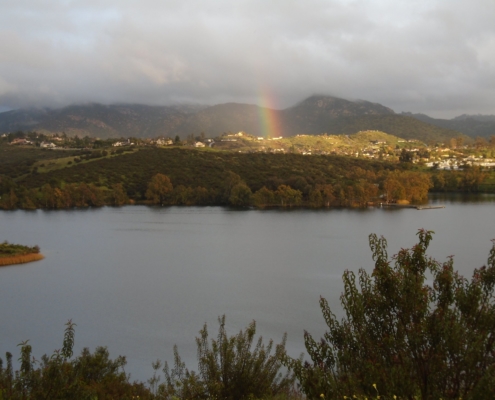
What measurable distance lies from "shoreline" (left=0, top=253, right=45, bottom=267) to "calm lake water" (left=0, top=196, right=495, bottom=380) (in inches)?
36.3

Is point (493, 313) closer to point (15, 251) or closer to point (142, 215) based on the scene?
point (15, 251)

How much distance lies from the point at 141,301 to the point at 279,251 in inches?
621

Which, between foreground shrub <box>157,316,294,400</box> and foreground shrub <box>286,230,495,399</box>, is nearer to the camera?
foreground shrub <box>286,230,495,399</box>

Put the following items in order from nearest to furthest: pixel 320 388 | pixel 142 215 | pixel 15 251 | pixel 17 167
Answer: pixel 320 388 → pixel 15 251 → pixel 142 215 → pixel 17 167

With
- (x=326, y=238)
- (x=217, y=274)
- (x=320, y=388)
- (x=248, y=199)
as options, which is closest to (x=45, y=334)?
(x=217, y=274)

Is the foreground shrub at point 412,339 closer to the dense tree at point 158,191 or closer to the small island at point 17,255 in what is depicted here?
the small island at point 17,255

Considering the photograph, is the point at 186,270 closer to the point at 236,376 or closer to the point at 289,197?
the point at 236,376

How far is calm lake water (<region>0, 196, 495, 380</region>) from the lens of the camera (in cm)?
2023

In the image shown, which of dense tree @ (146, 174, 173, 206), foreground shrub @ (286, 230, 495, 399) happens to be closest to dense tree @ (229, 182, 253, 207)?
dense tree @ (146, 174, 173, 206)

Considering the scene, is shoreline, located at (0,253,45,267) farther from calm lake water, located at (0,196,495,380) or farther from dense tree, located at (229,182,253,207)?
dense tree, located at (229,182,253,207)

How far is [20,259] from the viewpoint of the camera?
35.5m

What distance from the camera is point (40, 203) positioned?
7475cm

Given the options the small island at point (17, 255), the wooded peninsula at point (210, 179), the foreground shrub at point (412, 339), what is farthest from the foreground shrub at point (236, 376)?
the wooded peninsula at point (210, 179)

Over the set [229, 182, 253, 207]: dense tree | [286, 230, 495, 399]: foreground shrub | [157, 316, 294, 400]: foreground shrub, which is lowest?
[229, 182, 253, 207]: dense tree
